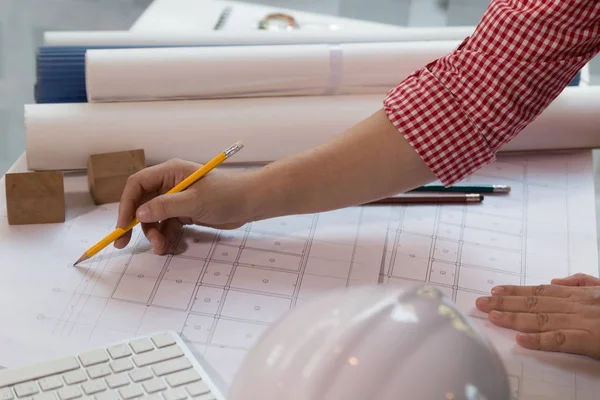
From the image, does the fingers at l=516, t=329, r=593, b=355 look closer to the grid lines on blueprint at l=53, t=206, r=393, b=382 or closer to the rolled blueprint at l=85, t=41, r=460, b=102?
the grid lines on blueprint at l=53, t=206, r=393, b=382

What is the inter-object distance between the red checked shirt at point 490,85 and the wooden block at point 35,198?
16.8 inches

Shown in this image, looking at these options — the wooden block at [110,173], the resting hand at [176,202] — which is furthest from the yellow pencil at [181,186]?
the wooden block at [110,173]

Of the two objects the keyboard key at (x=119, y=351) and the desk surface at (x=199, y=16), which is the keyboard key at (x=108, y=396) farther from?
the desk surface at (x=199, y=16)

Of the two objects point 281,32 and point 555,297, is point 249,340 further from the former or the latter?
point 281,32

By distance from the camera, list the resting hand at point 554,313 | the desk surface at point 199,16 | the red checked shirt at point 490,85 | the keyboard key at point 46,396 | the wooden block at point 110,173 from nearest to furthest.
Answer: the keyboard key at point 46,396, the resting hand at point 554,313, the red checked shirt at point 490,85, the wooden block at point 110,173, the desk surface at point 199,16

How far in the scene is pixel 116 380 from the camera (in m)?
0.72

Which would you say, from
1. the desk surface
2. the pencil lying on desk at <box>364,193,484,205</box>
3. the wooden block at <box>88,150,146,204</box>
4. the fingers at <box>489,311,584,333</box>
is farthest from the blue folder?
the fingers at <box>489,311,584,333</box>

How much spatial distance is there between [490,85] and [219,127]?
38cm

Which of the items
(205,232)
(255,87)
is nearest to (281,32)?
(255,87)

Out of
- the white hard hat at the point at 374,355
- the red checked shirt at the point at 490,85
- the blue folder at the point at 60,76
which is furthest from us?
the blue folder at the point at 60,76

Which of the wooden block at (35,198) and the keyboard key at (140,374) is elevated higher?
the keyboard key at (140,374)

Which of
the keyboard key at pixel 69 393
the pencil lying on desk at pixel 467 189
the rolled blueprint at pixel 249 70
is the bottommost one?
the pencil lying on desk at pixel 467 189

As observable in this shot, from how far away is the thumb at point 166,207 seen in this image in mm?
924

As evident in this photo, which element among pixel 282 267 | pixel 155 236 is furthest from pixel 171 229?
pixel 282 267
